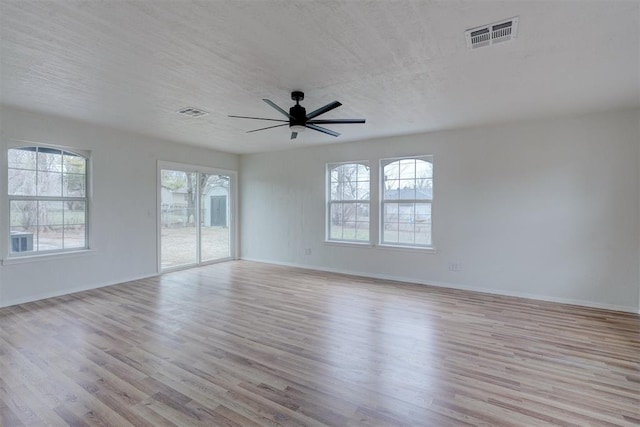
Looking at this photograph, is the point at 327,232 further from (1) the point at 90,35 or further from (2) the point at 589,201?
(1) the point at 90,35

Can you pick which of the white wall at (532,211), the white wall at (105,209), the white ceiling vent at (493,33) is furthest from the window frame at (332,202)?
the white ceiling vent at (493,33)

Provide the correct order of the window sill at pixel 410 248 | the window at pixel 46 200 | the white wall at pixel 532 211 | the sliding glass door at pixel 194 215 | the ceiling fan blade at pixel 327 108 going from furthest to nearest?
the sliding glass door at pixel 194 215, the window sill at pixel 410 248, the window at pixel 46 200, the white wall at pixel 532 211, the ceiling fan blade at pixel 327 108

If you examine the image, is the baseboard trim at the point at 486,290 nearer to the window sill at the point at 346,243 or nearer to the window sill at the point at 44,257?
the window sill at the point at 346,243

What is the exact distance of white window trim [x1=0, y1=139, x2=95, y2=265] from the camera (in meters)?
4.09

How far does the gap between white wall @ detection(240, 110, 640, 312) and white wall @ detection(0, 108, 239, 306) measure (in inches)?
114

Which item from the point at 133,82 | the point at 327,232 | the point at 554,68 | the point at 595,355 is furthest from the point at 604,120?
the point at 133,82

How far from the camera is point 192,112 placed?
13.8ft

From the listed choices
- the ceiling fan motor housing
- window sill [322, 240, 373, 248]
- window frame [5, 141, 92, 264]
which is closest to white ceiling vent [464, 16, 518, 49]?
the ceiling fan motor housing

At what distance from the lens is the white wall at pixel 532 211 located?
406 centimetres

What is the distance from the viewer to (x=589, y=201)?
13.8ft

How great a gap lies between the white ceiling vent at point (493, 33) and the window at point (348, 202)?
362 centimetres

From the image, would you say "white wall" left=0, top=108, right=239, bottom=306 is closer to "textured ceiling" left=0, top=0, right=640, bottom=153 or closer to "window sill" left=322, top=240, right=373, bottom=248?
"textured ceiling" left=0, top=0, right=640, bottom=153

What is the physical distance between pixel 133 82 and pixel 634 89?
17.5ft

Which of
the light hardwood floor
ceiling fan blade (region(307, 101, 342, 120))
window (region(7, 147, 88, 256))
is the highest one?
ceiling fan blade (region(307, 101, 342, 120))
